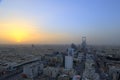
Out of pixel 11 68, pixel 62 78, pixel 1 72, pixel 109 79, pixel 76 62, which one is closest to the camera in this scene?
pixel 62 78

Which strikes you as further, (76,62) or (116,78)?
(76,62)

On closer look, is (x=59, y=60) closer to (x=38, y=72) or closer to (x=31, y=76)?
(x=38, y=72)

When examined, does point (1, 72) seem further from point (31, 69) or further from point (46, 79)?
point (46, 79)

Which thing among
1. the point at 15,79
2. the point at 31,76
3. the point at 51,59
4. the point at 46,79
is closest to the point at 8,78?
the point at 15,79

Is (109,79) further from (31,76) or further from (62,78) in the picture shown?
(31,76)

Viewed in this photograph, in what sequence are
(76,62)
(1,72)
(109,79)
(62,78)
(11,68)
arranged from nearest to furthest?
(62,78), (109,79), (1,72), (11,68), (76,62)

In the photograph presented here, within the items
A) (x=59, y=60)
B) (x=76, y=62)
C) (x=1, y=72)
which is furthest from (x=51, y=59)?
(x=1, y=72)

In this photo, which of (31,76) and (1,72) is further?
(1,72)
